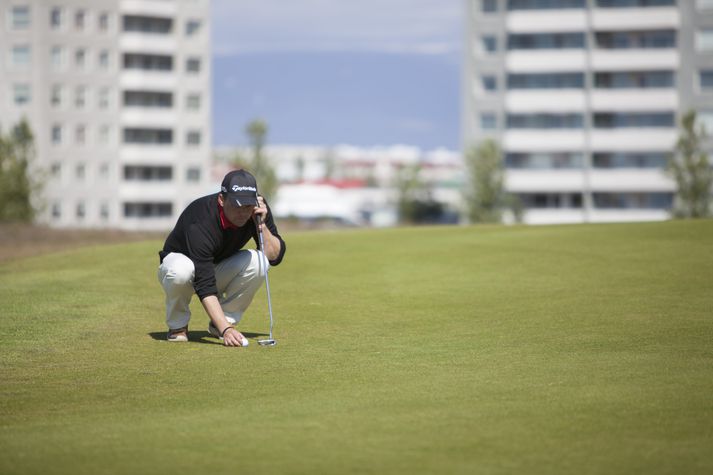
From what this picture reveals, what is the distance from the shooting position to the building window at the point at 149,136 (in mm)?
121688

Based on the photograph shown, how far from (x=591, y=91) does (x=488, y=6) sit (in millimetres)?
13412

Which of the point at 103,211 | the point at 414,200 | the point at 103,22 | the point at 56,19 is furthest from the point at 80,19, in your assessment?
the point at 414,200

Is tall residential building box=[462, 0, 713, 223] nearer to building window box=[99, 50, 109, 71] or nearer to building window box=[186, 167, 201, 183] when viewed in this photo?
building window box=[186, 167, 201, 183]

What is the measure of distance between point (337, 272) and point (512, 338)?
28.7ft

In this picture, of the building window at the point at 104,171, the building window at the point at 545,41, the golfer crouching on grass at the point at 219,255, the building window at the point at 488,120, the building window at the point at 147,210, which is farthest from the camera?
the building window at the point at 147,210

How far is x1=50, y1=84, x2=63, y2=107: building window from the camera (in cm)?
11588

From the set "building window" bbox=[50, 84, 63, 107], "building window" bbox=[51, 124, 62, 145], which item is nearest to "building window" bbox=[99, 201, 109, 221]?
"building window" bbox=[51, 124, 62, 145]

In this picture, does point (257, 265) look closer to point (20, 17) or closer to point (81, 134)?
point (20, 17)

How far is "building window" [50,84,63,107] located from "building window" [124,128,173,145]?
819 centimetres

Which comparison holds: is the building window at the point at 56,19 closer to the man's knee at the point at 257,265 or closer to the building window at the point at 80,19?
the building window at the point at 80,19

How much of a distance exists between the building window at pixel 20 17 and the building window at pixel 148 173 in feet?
58.4

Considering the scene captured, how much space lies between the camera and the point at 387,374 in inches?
439

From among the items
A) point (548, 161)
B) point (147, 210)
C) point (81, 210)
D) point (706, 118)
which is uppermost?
point (706, 118)

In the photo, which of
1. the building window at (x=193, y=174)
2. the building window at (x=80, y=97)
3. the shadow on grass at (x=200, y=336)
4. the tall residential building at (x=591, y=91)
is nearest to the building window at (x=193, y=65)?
the building window at (x=193, y=174)
